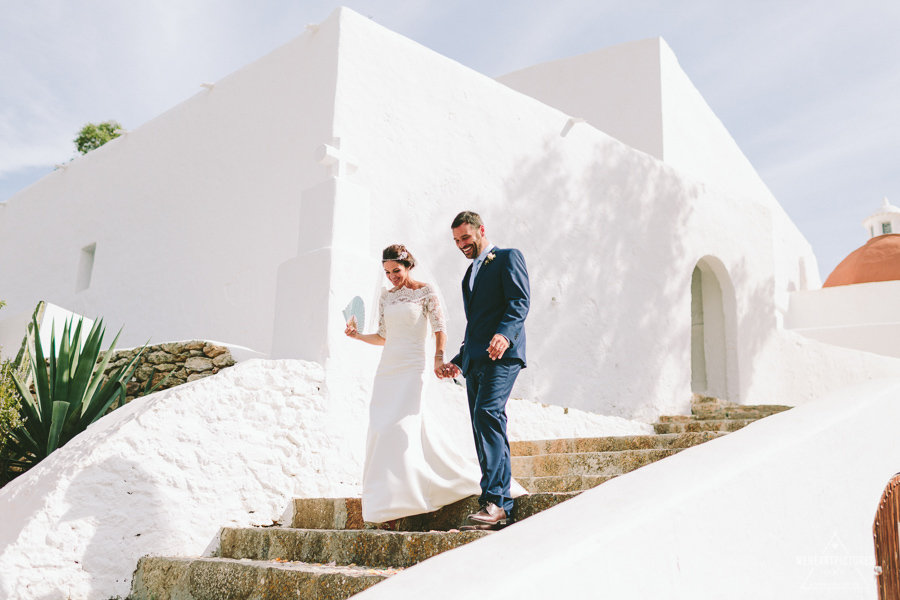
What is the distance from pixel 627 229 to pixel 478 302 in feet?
18.6

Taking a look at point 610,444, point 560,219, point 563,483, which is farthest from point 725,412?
point 563,483

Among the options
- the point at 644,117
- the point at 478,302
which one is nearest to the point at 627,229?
the point at 644,117

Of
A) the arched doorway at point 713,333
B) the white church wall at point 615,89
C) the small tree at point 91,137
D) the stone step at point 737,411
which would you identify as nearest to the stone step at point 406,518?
the stone step at point 737,411

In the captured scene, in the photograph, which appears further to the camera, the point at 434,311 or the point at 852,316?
the point at 852,316

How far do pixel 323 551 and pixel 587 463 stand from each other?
2.21 m

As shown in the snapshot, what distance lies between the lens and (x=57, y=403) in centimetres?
483

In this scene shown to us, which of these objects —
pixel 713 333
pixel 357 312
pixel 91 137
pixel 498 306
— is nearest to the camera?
pixel 498 306

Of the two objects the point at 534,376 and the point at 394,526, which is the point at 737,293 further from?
the point at 394,526

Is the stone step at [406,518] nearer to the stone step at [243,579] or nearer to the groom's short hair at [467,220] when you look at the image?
the stone step at [243,579]

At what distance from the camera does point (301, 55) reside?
717 centimetres

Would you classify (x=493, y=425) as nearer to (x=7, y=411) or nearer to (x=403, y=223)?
(x=7, y=411)

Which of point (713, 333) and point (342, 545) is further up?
point (713, 333)

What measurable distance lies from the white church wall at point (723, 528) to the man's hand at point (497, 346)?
3.21ft

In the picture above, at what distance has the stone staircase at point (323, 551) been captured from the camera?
3137 mm
